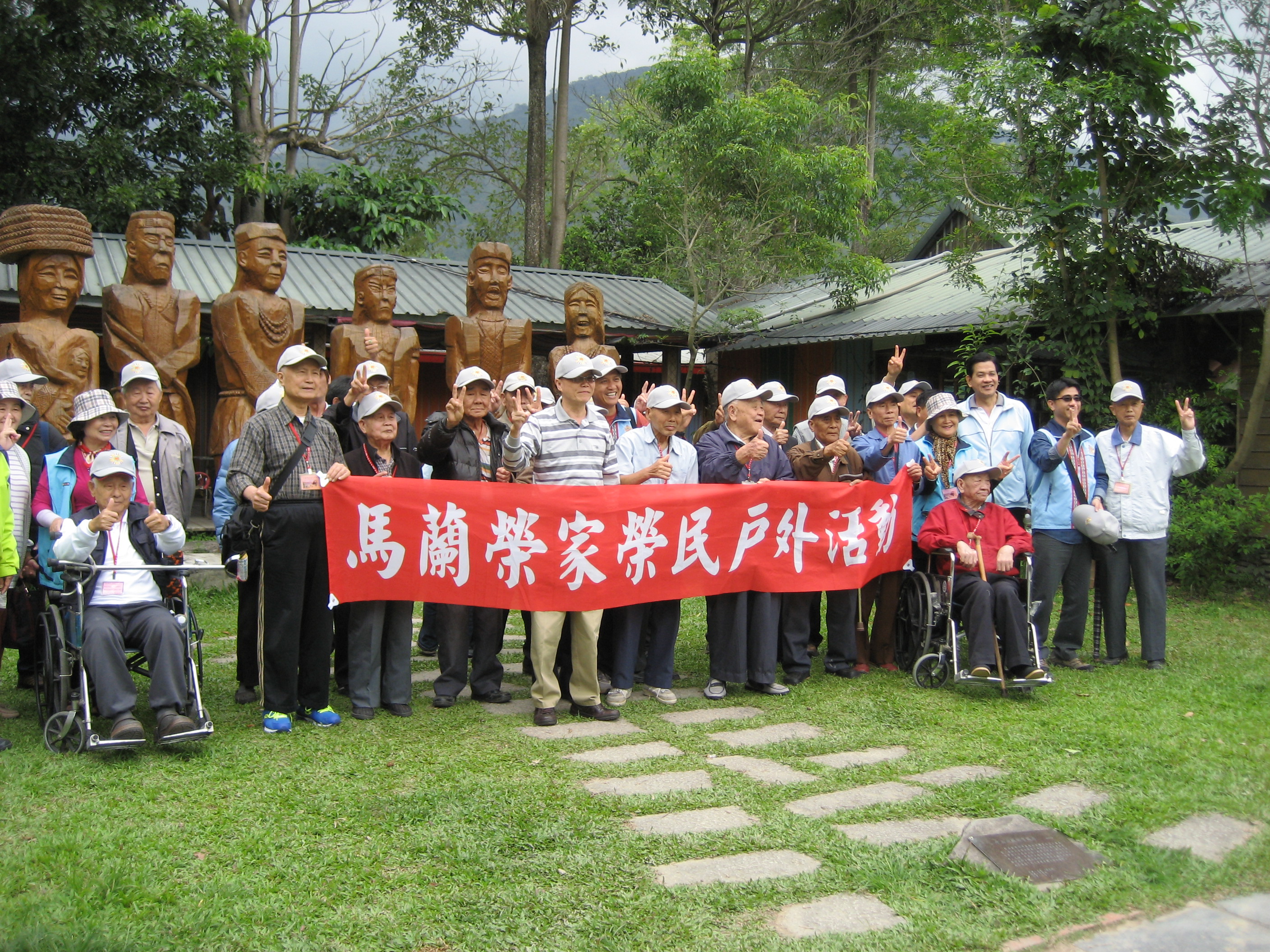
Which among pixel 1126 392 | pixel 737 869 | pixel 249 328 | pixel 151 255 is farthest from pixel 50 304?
pixel 1126 392

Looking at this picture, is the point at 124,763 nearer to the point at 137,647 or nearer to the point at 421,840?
the point at 137,647

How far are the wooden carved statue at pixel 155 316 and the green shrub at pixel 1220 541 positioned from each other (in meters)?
8.27

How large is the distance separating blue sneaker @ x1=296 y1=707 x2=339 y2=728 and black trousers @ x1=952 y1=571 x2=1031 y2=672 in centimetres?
330

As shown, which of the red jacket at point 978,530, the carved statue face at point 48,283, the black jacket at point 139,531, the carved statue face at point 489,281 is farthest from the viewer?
the carved statue face at point 489,281

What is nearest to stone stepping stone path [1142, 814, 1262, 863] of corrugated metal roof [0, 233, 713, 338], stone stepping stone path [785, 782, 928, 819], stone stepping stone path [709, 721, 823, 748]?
stone stepping stone path [785, 782, 928, 819]

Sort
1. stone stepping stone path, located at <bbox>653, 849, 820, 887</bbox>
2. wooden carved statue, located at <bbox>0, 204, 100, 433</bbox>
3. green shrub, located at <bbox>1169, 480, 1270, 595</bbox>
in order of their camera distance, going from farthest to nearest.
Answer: green shrub, located at <bbox>1169, 480, 1270, 595</bbox> → wooden carved statue, located at <bbox>0, 204, 100, 433</bbox> → stone stepping stone path, located at <bbox>653, 849, 820, 887</bbox>

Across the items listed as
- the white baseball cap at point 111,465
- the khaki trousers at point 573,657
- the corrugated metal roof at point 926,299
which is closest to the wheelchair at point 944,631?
Result: the khaki trousers at point 573,657

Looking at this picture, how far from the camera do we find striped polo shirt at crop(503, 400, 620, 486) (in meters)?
5.33

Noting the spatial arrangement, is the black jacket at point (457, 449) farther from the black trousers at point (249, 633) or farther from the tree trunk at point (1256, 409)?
the tree trunk at point (1256, 409)

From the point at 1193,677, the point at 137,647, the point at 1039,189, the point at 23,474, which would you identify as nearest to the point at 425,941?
the point at 137,647

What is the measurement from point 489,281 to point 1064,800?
5.90 meters

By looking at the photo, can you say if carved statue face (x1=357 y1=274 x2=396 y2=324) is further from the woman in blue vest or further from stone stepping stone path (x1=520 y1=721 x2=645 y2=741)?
stone stepping stone path (x1=520 y1=721 x2=645 y2=741)

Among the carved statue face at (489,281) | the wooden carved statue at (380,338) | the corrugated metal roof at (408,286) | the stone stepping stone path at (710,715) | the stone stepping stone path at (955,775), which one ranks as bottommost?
the stone stepping stone path at (710,715)

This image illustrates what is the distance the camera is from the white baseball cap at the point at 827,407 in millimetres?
6227
